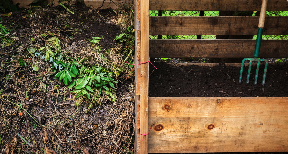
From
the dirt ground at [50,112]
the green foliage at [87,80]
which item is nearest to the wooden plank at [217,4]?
the dirt ground at [50,112]

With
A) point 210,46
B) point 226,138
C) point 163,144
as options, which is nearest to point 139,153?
point 163,144

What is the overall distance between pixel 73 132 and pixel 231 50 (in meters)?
1.91

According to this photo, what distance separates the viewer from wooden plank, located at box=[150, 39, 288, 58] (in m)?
2.66

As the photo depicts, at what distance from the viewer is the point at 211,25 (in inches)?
107

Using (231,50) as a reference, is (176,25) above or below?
above

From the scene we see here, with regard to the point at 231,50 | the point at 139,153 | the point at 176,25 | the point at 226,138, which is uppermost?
the point at 176,25

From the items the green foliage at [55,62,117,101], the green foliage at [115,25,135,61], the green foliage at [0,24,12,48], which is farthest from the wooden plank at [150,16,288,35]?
the green foliage at [0,24,12,48]

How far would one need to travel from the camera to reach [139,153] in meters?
1.87

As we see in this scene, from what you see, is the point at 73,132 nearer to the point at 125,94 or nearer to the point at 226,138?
the point at 125,94

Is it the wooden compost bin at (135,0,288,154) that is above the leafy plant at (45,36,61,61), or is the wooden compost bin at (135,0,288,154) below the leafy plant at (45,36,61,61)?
below

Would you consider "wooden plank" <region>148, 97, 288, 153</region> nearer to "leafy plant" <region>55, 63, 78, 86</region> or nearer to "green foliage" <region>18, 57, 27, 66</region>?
"leafy plant" <region>55, 63, 78, 86</region>

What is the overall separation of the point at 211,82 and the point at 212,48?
0.58 m

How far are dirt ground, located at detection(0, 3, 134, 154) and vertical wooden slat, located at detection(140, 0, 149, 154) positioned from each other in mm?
615

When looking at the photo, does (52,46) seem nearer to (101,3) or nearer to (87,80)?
(87,80)
